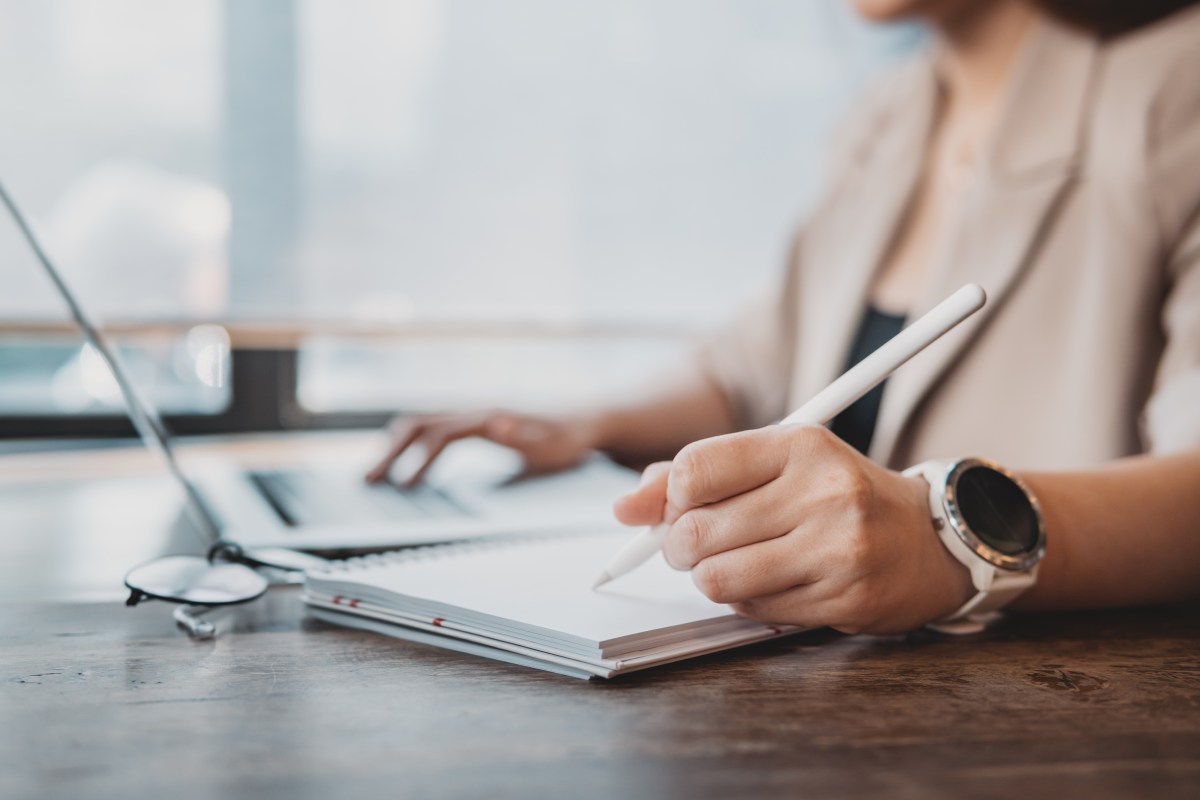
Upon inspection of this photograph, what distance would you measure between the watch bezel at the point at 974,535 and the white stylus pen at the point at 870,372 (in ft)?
0.26

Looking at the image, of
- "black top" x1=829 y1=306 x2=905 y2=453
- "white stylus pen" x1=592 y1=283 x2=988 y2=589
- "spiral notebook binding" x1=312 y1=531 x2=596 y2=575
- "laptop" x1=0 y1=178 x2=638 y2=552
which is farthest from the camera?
"black top" x1=829 y1=306 x2=905 y2=453

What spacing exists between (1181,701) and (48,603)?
0.59m

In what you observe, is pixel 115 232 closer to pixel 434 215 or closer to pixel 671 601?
pixel 434 215

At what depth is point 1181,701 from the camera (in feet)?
1.45

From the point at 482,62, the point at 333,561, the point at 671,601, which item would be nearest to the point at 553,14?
the point at 482,62

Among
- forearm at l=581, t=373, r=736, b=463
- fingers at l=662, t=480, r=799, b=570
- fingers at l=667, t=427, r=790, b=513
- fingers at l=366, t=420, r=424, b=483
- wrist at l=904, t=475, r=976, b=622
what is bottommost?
forearm at l=581, t=373, r=736, b=463

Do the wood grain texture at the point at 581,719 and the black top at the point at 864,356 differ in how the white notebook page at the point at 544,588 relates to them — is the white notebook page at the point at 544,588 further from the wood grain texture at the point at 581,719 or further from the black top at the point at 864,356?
the black top at the point at 864,356

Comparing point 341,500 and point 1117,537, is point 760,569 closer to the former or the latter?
point 1117,537

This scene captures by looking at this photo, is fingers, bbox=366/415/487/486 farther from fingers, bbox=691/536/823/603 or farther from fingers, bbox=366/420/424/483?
fingers, bbox=691/536/823/603

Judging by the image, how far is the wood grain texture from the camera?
0.35 meters

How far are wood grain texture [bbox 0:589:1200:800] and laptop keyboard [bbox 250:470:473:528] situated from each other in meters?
0.24

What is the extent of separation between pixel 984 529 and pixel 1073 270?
482 millimetres

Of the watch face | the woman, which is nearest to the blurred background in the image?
the woman

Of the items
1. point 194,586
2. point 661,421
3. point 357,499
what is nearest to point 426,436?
point 357,499
